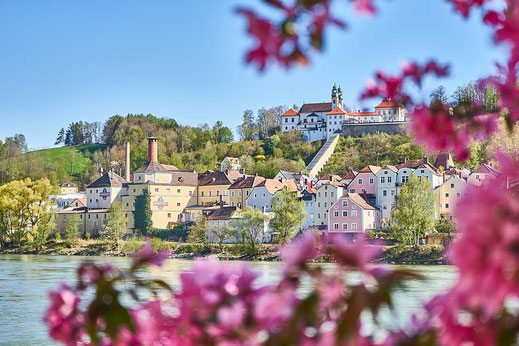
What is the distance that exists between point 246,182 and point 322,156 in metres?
26.8

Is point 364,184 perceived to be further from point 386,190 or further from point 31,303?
point 31,303

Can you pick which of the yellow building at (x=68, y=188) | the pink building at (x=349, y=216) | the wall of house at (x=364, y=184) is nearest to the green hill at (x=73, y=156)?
the yellow building at (x=68, y=188)

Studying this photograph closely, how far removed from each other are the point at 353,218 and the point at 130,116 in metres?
105

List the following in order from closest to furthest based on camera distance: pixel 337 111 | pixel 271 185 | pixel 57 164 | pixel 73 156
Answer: pixel 271 185 < pixel 337 111 < pixel 57 164 < pixel 73 156

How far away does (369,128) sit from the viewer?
11812 cm

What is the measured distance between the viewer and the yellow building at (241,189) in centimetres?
8425

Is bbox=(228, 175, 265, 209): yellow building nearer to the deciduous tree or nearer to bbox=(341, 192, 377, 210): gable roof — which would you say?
bbox=(341, 192, 377, 210): gable roof

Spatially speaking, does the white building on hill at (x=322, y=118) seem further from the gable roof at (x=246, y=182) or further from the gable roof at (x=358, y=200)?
the gable roof at (x=358, y=200)

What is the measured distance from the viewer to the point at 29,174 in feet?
396

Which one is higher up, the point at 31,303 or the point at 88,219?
the point at 88,219

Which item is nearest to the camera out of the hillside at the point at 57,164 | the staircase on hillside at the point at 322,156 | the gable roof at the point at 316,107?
the staircase on hillside at the point at 322,156

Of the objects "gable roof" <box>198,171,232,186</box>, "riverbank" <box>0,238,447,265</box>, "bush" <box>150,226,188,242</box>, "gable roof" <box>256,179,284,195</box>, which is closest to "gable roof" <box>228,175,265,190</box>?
"gable roof" <box>256,179,284,195</box>

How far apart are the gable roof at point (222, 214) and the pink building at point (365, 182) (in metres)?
13.2

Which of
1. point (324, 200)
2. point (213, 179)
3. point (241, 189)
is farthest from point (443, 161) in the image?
point (213, 179)
